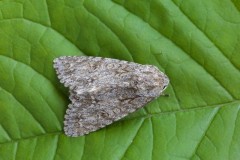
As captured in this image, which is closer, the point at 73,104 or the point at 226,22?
the point at 226,22

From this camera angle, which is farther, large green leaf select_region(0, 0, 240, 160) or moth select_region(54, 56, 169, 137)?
moth select_region(54, 56, 169, 137)

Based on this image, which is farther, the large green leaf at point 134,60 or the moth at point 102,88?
the moth at point 102,88

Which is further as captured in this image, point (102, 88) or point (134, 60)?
point (102, 88)

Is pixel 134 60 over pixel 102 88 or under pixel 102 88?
over

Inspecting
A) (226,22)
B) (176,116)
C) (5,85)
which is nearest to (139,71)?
(176,116)

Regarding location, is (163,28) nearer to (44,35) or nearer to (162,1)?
(162,1)
